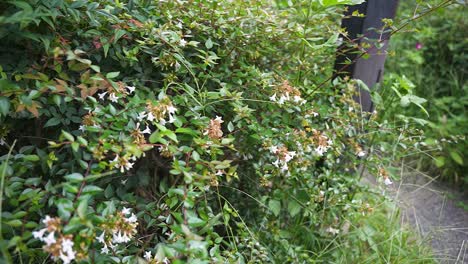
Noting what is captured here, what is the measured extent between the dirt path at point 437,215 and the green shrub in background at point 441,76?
0.23 meters

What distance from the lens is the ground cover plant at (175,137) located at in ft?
4.13

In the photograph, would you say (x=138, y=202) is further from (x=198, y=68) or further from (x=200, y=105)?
(x=198, y=68)

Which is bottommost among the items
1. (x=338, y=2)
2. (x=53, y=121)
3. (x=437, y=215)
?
(x=437, y=215)

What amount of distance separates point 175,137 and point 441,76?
10.5 feet

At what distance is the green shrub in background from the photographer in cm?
323

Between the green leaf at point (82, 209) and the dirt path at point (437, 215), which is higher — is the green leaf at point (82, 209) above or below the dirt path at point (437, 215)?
above

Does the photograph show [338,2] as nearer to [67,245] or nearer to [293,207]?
[293,207]

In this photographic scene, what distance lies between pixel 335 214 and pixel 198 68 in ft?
3.28

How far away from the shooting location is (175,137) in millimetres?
1292

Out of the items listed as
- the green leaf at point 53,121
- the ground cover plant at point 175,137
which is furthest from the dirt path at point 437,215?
the green leaf at point 53,121

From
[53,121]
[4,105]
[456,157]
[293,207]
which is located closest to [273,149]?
[293,207]

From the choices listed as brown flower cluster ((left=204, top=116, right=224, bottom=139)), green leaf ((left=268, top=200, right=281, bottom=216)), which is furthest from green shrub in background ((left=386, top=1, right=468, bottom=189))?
brown flower cluster ((left=204, top=116, right=224, bottom=139))

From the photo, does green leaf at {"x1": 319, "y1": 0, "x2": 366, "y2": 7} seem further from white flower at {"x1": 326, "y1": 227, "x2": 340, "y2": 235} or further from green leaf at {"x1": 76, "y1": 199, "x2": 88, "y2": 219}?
green leaf at {"x1": 76, "y1": 199, "x2": 88, "y2": 219}

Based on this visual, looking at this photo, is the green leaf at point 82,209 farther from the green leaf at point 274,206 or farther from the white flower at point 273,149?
the green leaf at point 274,206
